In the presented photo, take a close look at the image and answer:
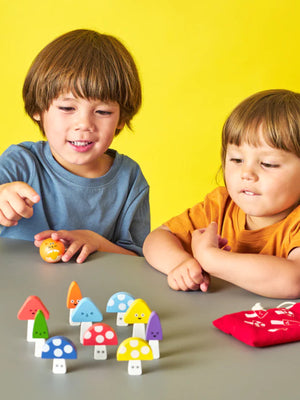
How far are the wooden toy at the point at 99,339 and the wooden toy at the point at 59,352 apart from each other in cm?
3

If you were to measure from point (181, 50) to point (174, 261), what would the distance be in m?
1.99

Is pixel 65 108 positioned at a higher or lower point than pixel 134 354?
higher

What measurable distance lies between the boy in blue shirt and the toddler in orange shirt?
0.64 feet

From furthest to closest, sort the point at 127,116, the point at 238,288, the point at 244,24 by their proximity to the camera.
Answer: the point at 244,24 → the point at 127,116 → the point at 238,288

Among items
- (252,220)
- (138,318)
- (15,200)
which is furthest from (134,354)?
(252,220)

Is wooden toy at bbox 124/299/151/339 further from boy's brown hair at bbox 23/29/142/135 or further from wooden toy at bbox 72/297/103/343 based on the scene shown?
boy's brown hair at bbox 23/29/142/135

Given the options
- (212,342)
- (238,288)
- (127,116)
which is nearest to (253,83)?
(127,116)

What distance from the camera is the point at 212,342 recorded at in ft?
2.54

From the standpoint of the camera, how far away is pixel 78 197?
4.94 ft

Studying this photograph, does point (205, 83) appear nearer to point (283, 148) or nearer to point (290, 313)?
point (283, 148)

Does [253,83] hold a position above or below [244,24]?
below

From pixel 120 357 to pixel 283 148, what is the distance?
609mm

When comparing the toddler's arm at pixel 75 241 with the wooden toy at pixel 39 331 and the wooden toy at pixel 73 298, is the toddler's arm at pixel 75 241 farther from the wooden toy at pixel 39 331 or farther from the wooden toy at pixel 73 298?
the wooden toy at pixel 39 331

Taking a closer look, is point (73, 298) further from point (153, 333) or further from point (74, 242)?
point (74, 242)
